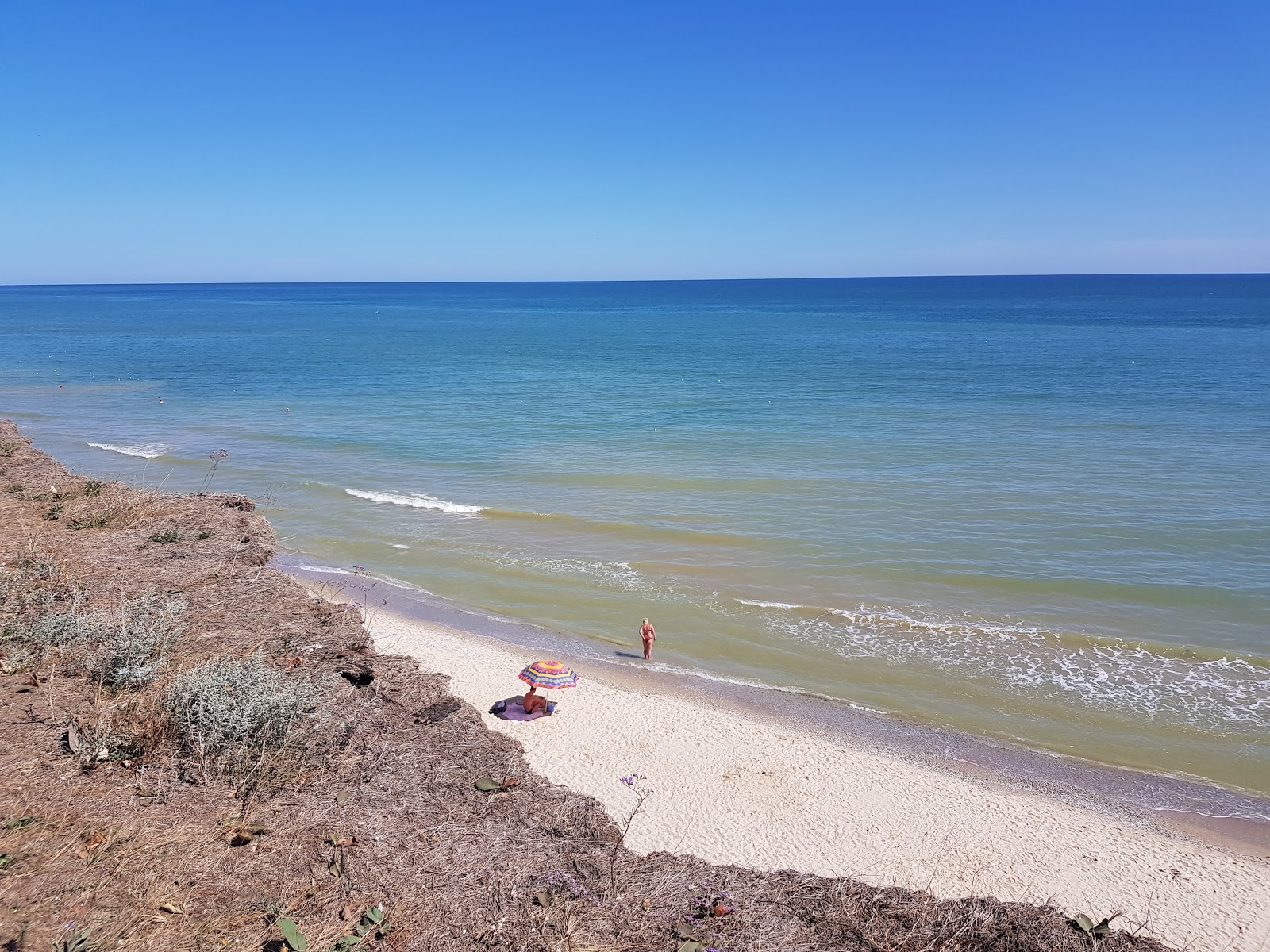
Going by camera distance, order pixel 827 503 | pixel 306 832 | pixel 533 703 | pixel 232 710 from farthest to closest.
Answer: pixel 827 503 < pixel 533 703 < pixel 232 710 < pixel 306 832

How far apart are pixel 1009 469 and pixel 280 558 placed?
22.6 metres

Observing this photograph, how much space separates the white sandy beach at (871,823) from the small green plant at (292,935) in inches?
165

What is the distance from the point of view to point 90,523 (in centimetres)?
1582

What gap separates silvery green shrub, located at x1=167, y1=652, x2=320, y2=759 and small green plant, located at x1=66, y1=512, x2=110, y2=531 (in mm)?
8746

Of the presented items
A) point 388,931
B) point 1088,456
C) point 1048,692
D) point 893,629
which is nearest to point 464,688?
point 388,931

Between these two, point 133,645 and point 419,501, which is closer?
point 133,645

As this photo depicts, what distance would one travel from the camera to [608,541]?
21.7 metres

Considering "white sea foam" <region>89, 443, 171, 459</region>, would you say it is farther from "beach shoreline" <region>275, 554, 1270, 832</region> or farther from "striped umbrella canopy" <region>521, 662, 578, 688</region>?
"striped umbrella canopy" <region>521, 662, 578, 688</region>

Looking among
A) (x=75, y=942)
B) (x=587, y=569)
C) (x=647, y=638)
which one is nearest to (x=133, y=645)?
(x=75, y=942)

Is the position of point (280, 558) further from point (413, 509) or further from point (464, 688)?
point (464, 688)

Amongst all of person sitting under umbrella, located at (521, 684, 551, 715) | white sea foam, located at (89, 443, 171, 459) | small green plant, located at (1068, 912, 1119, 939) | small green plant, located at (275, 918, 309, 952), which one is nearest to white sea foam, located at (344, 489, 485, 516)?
white sea foam, located at (89, 443, 171, 459)

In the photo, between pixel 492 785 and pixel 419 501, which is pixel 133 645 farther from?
pixel 419 501

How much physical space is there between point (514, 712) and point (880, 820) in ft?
17.8

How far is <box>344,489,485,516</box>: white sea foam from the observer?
81.7 feet
